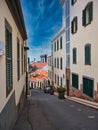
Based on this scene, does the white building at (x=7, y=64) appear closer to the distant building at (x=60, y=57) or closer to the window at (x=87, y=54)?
the window at (x=87, y=54)

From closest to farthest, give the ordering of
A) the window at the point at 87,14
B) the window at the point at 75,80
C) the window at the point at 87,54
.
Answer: the window at the point at 87,14, the window at the point at 87,54, the window at the point at 75,80

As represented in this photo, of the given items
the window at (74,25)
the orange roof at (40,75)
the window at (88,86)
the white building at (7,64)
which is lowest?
the orange roof at (40,75)

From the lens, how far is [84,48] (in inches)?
771

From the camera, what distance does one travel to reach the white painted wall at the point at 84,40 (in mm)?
16547

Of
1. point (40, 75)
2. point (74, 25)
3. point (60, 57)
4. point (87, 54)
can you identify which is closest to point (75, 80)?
point (74, 25)

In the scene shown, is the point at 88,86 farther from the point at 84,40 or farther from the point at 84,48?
the point at 84,40

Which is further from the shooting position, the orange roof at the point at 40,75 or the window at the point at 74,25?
the orange roof at the point at 40,75

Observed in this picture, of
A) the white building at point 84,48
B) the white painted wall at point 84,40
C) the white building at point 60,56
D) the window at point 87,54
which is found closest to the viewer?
the white painted wall at point 84,40

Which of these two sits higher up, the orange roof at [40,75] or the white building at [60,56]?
the white building at [60,56]

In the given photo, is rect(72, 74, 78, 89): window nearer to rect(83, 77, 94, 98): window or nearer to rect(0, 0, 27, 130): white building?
rect(83, 77, 94, 98): window

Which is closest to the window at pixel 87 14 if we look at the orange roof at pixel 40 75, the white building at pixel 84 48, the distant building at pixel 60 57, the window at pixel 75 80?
the white building at pixel 84 48

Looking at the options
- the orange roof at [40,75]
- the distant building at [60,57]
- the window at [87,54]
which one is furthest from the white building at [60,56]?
the orange roof at [40,75]

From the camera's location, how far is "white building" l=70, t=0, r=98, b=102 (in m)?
16.8

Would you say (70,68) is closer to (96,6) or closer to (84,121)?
(96,6)
